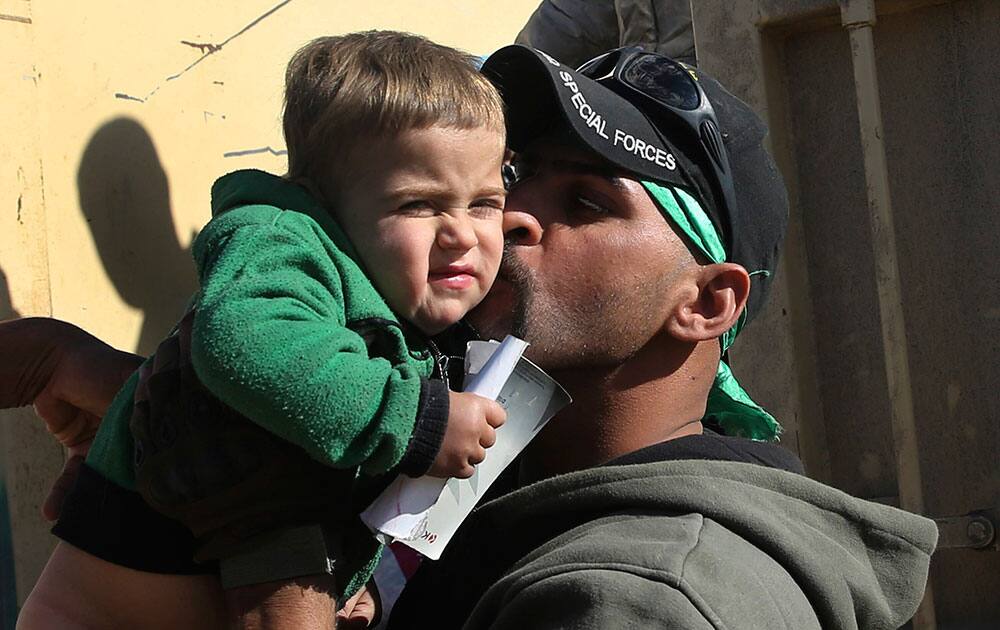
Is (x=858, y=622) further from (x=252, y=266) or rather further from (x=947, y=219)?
(x=947, y=219)

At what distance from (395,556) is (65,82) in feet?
4.92

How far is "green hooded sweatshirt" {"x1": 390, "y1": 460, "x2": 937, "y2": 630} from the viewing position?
1917 millimetres

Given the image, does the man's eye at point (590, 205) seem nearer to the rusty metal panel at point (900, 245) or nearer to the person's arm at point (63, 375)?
the person's arm at point (63, 375)

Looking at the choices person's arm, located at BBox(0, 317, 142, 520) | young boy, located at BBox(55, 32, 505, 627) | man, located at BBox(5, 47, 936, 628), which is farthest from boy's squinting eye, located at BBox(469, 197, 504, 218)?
person's arm, located at BBox(0, 317, 142, 520)

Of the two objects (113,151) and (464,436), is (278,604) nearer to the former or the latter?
(464,436)

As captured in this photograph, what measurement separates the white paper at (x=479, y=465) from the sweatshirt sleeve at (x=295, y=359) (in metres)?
0.08

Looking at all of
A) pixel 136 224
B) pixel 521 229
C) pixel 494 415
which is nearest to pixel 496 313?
pixel 521 229

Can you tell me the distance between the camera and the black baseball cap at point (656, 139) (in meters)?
2.48

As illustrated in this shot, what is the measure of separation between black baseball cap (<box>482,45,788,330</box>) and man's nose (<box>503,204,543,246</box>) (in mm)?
160

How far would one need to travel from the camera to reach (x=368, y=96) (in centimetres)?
225

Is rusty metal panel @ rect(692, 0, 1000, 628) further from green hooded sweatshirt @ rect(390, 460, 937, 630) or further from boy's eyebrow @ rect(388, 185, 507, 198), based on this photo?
boy's eyebrow @ rect(388, 185, 507, 198)

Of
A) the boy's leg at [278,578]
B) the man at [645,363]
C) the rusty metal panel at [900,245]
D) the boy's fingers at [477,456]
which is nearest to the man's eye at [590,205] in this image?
the man at [645,363]

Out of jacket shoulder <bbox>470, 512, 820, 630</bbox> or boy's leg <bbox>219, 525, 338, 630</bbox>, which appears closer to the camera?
jacket shoulder <bbox>470, 512, 820, 630</bbox>

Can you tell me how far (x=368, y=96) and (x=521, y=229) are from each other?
1.31 feet
